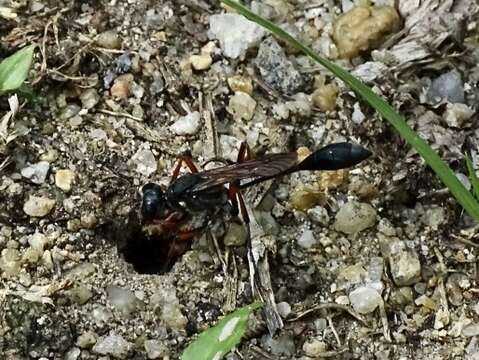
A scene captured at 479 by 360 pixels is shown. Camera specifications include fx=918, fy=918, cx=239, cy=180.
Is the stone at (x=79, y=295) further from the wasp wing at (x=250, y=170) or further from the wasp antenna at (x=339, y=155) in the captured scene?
the wasp antenna at (x=339, y=155)

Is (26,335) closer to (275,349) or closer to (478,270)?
(275,349)

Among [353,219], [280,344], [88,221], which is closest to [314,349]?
[280,344]

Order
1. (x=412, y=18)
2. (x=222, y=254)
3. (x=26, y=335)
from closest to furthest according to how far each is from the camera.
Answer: (x=26, y=335)
(x=222, y=254)
(x=412, y=18)

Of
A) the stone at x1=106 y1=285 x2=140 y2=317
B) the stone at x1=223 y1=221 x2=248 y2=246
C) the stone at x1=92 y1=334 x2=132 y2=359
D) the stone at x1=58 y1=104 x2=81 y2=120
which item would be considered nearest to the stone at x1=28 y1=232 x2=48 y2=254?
the stone at x1=106 y1=285 x2=140 y2=317

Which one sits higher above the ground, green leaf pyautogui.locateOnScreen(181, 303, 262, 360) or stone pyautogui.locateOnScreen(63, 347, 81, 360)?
green leaf pyautogui.locateOnScreen(181, 303, 262, 360)

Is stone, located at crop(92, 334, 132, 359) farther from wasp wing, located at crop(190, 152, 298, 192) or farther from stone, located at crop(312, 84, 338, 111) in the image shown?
stone, located at crop(312, 84, 338, 111)

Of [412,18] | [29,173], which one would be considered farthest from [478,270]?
[29,173]

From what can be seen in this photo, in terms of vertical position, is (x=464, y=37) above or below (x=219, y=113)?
above
